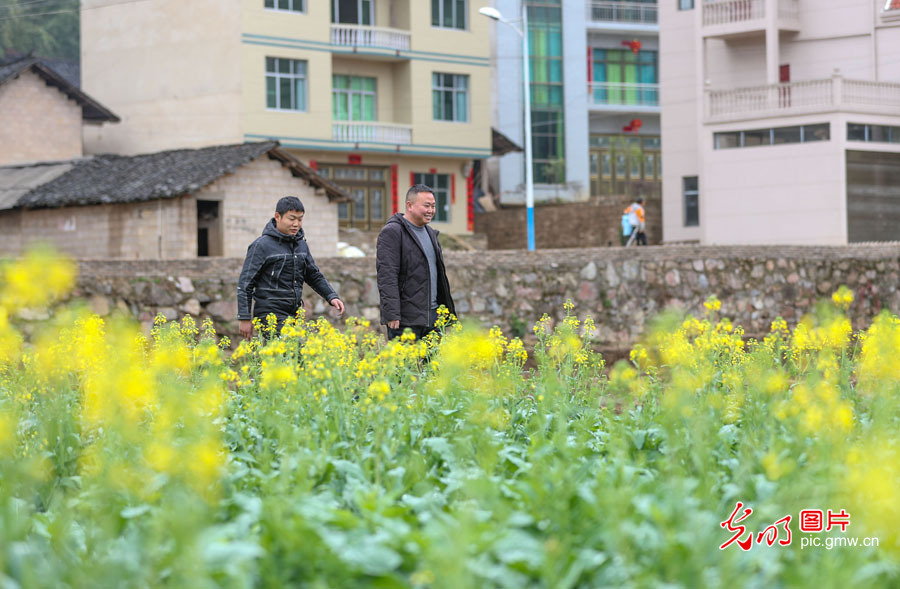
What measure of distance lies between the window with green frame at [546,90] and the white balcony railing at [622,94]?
183cm

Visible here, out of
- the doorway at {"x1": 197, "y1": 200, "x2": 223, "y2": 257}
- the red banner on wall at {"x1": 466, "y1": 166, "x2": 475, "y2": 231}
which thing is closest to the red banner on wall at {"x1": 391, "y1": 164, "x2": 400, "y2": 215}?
the red banner on wall at {"x1": 466, "y1": 166, "x2": 475, "y2": 231}

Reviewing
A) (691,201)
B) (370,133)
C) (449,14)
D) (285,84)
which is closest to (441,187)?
(370,133)

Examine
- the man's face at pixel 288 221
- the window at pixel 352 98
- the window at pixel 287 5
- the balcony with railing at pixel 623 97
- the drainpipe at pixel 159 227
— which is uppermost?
the window at pixel 287 5

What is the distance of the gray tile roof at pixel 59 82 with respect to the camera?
3250cm

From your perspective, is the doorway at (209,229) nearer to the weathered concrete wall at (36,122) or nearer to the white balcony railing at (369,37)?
the weathered concrete wall at (36,122)

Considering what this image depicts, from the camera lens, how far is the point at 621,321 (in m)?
18.8

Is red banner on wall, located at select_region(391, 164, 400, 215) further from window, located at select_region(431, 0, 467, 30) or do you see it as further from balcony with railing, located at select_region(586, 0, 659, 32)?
balcony with railing, located at select_region(586, 0, 659, 32)

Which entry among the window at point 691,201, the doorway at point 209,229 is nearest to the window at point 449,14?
the window at point 691,201

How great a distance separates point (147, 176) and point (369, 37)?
12.0 meters

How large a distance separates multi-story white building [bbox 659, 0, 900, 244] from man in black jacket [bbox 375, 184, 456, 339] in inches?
1000

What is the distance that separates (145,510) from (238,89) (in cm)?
3081

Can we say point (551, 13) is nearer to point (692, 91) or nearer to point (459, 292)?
point (692, 91)

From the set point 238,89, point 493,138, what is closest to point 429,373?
point 238,89

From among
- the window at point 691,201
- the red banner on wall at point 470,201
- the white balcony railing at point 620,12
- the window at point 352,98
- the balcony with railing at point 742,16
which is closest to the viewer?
the balcony with railing at point 742,16
